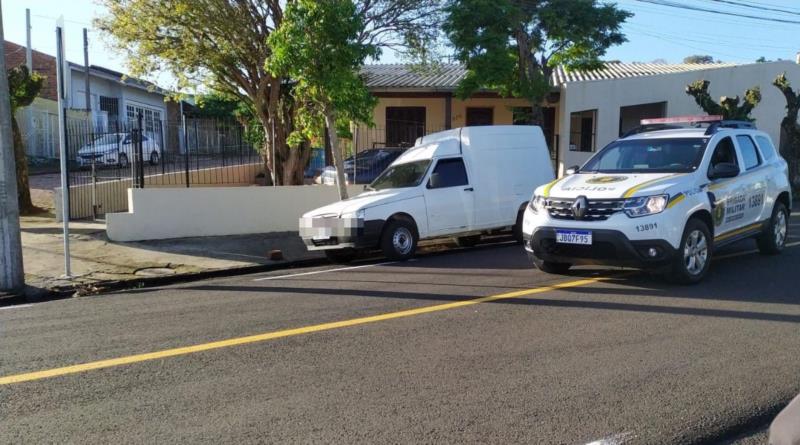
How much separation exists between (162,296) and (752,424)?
669 cm

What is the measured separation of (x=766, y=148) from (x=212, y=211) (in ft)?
32.3

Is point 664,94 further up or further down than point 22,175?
further up

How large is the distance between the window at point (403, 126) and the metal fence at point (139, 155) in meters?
5.08

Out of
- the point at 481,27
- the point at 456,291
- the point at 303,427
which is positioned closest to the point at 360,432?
the point at 303,427

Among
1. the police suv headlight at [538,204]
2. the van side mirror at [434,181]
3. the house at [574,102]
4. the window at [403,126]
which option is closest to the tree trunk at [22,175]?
the house at [574,102]

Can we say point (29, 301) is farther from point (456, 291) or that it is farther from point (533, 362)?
point (533, 362)

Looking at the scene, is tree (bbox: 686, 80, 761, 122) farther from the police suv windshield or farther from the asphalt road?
the asphalt road

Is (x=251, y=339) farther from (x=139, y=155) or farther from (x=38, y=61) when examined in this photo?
(x=38, y=61)

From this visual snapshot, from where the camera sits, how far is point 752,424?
411 centimetres

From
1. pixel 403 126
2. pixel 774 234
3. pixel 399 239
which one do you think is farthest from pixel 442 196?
pixel 403 126

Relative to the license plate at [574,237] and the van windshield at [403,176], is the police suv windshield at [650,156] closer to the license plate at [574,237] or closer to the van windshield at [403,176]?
the license plate at [574,237]

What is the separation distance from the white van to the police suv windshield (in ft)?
9.57

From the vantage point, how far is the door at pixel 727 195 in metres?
8.32

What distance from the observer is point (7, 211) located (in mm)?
8719
